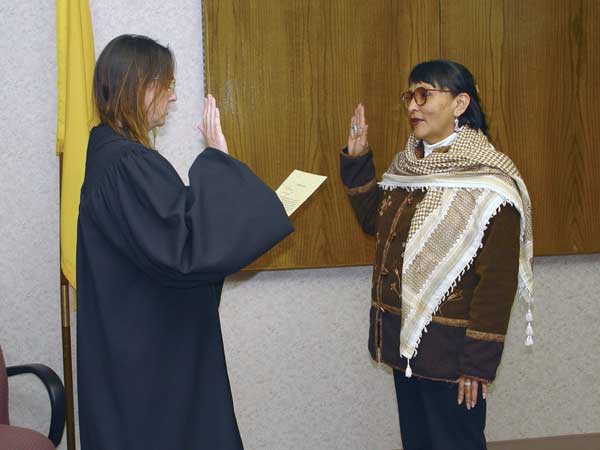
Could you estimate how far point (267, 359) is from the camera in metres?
2.69

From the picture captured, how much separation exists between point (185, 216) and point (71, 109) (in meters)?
1.19

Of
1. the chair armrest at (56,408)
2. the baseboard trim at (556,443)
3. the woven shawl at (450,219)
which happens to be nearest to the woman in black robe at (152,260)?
the chair armrest at (56,408)

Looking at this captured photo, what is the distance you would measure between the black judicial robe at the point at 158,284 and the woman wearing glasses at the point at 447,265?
23.2 inches

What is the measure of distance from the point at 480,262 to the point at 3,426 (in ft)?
4.90

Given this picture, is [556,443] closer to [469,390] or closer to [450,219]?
[469,390]

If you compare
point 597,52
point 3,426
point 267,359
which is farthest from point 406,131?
point 3,426

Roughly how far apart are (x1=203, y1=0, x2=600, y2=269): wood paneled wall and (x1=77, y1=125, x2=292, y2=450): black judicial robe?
106 cm

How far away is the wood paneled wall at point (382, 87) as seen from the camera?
8.23 ft

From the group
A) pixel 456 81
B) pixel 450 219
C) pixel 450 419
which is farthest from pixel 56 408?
pixel 456 81

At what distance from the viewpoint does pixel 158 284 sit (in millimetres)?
1475

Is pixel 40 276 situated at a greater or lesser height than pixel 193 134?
lesser

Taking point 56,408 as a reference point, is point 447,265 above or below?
above

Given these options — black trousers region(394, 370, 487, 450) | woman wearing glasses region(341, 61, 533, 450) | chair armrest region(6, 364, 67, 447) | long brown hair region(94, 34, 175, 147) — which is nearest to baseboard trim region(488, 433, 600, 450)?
woman wearing glasses region(341, 61, 533, 450)

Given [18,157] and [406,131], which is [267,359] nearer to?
[406,131]
